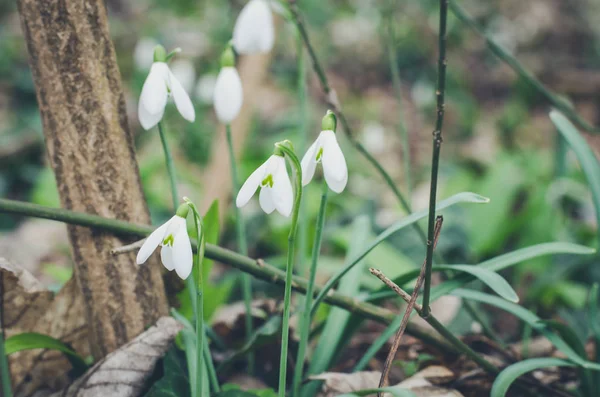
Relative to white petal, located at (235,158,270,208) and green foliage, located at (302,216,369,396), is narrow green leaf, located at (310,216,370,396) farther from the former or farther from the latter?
white petal, located at (235,158,270,208)

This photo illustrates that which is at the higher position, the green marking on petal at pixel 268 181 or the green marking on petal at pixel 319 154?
the green marking on petal at pixel 319 154

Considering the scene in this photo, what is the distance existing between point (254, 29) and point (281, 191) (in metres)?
0.34

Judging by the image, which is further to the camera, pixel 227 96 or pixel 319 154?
pixel 227 96

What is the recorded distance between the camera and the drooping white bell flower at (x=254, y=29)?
95 cm

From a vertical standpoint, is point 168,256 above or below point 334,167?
below

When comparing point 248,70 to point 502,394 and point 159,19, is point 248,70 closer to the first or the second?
point 502,394

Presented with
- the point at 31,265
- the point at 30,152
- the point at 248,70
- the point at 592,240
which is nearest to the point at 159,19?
the point at 30,152

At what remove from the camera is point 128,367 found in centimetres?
111

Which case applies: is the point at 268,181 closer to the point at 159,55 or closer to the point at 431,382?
the point at 159,55

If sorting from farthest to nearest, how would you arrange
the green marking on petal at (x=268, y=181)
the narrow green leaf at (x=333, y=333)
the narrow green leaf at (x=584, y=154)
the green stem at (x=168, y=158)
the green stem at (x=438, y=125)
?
the narrow green leaf at (x=584, y=154) < the narrow green leaf at (x=333, y=333) < the green stem at (x=168, y=158) < the green marking on petal at (x=268, y=181) < the green stem at (x=438, y=125)

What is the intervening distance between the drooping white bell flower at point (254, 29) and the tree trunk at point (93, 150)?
32 cm

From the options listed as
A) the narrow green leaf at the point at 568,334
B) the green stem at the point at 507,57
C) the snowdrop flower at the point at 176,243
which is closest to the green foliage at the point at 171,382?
the snowdrop flower at the point at 176,243

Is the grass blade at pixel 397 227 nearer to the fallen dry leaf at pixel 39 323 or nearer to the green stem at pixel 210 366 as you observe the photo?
the green stem at pixel 210 366

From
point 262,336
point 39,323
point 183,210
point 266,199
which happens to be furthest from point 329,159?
point 39,323
